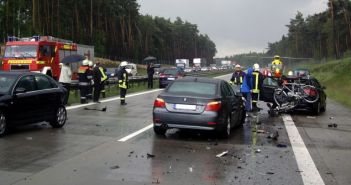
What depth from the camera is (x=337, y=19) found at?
9262cm

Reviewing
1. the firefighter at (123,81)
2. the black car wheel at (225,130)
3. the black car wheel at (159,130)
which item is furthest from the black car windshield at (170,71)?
the black car wheel at (225,130)

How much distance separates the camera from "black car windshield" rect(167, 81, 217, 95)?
1207 cm

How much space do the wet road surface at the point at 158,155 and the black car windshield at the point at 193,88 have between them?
106cm

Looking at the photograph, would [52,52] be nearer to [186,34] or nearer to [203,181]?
[203,181]

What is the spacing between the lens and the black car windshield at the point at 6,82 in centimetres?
1167

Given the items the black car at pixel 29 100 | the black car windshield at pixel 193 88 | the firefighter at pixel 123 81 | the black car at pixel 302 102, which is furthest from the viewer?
the firefighter at pixel 123 81

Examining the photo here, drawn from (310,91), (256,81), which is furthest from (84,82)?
(310,91)

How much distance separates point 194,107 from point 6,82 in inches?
169

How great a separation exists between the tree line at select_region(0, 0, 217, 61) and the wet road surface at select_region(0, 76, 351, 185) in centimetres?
5156

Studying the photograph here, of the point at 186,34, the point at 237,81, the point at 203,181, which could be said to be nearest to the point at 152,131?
the point at 203,181

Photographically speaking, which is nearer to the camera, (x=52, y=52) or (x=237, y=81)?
(x=237, y=81)

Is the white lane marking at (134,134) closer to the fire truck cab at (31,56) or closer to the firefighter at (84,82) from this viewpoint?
the firefighter at (84,82)

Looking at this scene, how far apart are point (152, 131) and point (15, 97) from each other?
11.2ft

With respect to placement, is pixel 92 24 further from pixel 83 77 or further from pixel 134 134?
pixel 134 134
